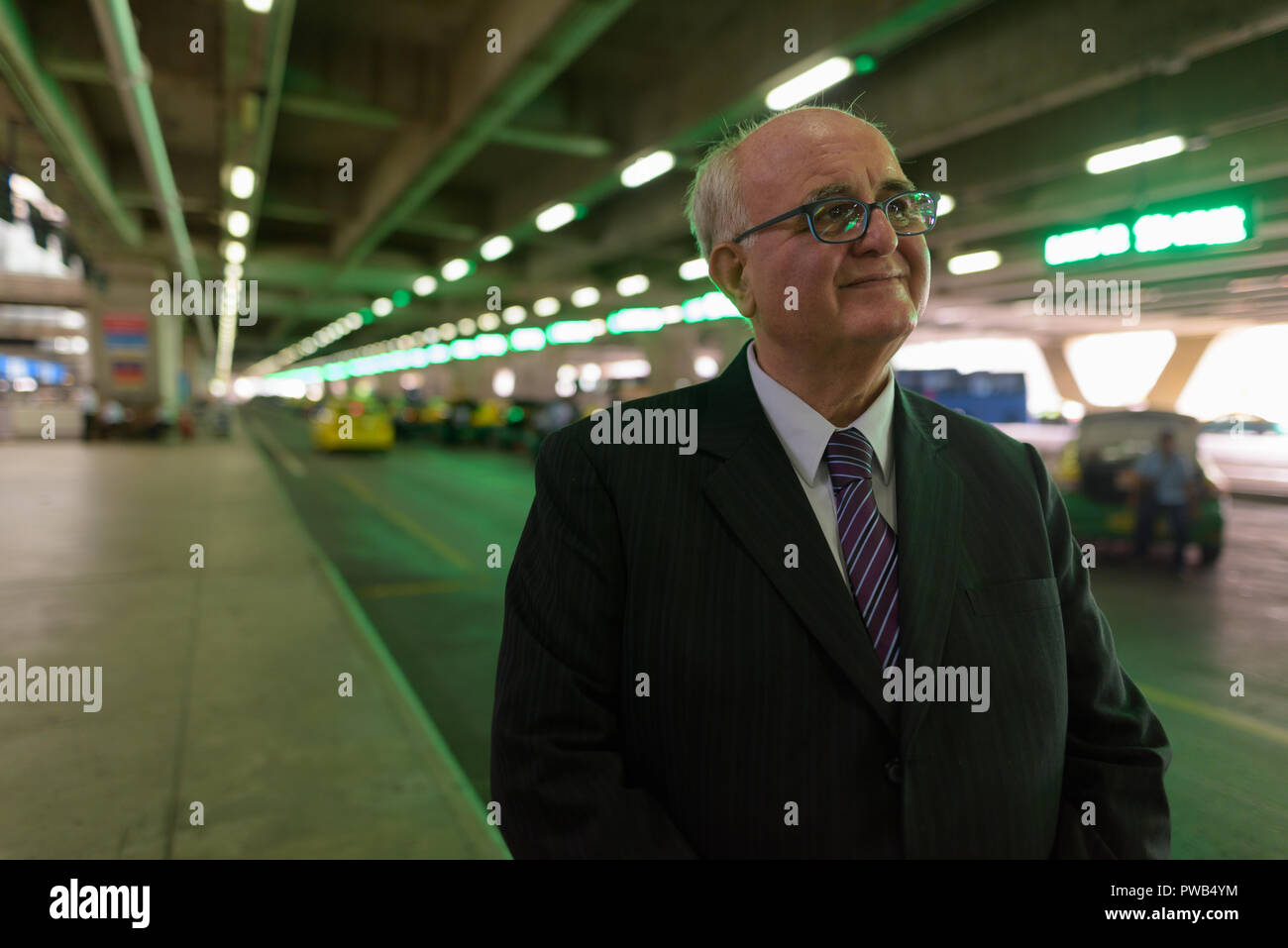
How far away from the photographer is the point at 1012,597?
1.48 m

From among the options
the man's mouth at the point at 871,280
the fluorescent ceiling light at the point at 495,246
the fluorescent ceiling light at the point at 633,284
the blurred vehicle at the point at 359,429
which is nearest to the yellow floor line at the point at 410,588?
the man's mouth at the point at 871,280

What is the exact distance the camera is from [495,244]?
18938 mm

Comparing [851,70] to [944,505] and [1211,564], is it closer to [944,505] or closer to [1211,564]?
[1211,564]

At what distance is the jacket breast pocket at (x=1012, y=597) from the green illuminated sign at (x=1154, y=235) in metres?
9.88

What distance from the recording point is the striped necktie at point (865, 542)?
1.43 meters

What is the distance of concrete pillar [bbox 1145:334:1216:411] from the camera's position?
35625 mm

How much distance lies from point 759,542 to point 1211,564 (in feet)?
32.5

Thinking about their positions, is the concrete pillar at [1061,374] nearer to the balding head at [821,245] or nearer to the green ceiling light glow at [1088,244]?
the green ceiling light glow at [1088,244]

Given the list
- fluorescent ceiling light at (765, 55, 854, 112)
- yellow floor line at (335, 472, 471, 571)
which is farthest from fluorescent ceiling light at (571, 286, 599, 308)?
fluorescent ceiling light at (765, 55, 854, 112)

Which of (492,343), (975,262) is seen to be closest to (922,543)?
(975,262)

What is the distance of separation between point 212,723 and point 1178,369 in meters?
44.1

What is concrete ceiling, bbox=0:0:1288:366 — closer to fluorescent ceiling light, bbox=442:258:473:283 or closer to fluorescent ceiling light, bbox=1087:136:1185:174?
fluorescent ceiling light, bbox=1087:136:1185:174

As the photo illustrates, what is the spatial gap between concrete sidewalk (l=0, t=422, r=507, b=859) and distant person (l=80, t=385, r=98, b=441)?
788 inches

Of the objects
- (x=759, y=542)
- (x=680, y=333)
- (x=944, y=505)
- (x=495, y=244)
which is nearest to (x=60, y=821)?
(x=759, y=542)
